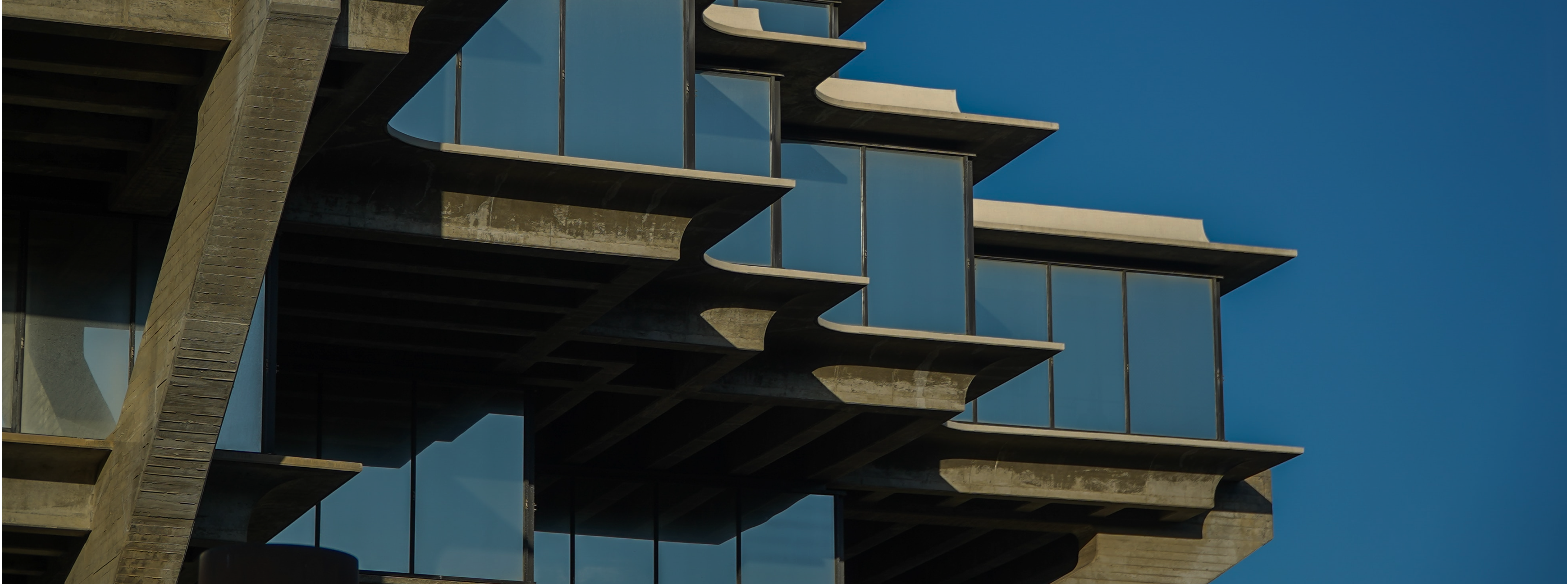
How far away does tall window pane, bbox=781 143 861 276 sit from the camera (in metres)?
32.9

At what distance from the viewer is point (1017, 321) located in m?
37.8

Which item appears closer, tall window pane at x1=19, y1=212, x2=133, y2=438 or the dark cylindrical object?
the dark cylindrical object

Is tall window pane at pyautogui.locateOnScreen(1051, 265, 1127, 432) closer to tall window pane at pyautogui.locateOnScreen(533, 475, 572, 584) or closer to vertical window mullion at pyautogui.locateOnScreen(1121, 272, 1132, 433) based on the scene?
vertical window mullion at pyautogui.locateOnScreen(1121, 272, 1132, 433)

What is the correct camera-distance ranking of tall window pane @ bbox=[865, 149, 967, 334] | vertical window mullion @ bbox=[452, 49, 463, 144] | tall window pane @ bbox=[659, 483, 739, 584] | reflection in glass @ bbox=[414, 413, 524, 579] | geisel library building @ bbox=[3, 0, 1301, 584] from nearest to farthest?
geisel library building @ bbox=[3, 0, 1301, 584]
vertical window mullion @ bbox=[452, 49, 463, 144]
reflection in glass @ bbox=[414, 413, 524, 579]
tall window pane @ bbox=[865, 149, 967, 334]
tall window pane @ bbox=[659, 483, 739, 584]

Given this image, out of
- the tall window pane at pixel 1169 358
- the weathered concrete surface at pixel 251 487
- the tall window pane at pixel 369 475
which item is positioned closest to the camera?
the weathered concrete surface at pixel 251 487

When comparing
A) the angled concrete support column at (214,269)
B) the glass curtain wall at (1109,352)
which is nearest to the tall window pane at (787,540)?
the glass curtain wall at (1109,352)

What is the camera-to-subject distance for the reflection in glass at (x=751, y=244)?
31609 millimetres

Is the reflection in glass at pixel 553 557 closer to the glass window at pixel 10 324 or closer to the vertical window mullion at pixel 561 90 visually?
the vertical window mullion at pixel 561 90

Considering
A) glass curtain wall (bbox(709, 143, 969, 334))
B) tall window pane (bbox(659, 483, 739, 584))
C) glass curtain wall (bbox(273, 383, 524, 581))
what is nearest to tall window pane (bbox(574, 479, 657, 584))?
tall window pane (bbox(659, 483, 739, 584))

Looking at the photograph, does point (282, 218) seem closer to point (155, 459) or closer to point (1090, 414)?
point (155, 459)

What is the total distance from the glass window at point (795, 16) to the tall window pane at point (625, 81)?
390 centimetres

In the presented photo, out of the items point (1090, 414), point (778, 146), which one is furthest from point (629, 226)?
point (1090, 414)

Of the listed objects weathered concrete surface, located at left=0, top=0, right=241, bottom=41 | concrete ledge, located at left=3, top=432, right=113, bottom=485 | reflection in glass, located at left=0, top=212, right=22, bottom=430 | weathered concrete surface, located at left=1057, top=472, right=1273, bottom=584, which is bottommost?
weathered concrete surface, located at left=1057, top=472, right=1273, bottom=584

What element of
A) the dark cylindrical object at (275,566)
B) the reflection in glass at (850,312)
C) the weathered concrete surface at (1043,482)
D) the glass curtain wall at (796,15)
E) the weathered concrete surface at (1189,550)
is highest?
the glass curtain wall at (796,15)
